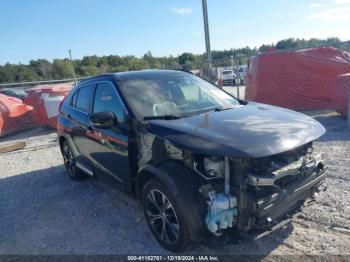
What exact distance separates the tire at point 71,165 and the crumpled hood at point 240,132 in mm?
2827

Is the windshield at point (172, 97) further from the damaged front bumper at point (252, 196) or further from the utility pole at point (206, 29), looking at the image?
the utility pole at point (206, 29)

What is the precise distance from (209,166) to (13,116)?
1003 centimetres

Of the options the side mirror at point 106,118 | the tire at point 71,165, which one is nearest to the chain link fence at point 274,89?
the tire at point 71,165

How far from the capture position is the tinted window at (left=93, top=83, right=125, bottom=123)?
3908 mm

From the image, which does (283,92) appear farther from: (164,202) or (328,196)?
(164,202)

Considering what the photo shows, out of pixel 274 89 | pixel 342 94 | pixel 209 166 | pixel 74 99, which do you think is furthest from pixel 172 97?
pixel 274 89

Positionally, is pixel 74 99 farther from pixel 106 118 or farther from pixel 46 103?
pixel 46 103

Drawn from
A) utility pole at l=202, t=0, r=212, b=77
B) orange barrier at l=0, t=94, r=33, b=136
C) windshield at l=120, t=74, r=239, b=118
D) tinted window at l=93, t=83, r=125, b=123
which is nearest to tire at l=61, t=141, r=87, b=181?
tinted window at l=93, t=83, r=125, b=123

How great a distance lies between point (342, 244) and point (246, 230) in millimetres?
1189

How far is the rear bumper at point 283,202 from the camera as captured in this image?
2.78 metres

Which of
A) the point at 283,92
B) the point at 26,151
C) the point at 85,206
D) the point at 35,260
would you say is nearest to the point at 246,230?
the point at 35,260

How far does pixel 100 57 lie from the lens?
62.1 metres

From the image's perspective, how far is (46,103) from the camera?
423 inches

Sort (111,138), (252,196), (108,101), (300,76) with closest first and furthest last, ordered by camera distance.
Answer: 1. (252,196)
2. (111,138)
3. (108,101)
4. (300,76)
